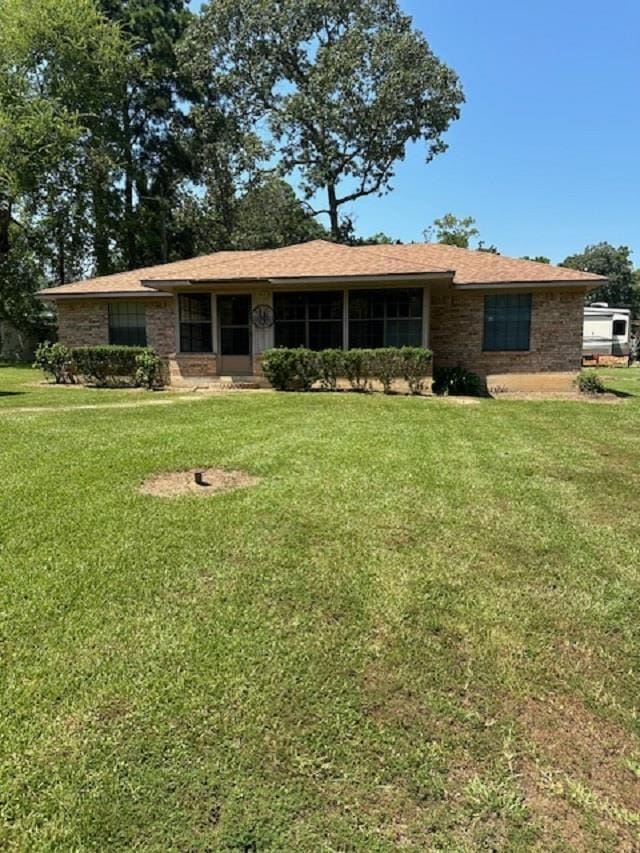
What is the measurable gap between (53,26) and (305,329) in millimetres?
20039

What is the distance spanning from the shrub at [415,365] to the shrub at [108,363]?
7046mm

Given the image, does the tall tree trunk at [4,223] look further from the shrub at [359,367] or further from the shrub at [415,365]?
the shrub at [415,365]

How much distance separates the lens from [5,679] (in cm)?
272

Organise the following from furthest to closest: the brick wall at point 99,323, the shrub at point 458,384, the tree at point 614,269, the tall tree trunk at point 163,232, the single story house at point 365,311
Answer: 1. the tree at point 614,269
2. the tall tree trunk at point 163,232
3. the brick wall at point 99,323
4. the single story house at point 365,311
5. the shrub at point 458,384

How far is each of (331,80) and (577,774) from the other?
103 feet

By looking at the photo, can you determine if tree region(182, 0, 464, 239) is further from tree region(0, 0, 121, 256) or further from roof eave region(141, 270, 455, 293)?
roof eave region(141, 270, 455, 293)

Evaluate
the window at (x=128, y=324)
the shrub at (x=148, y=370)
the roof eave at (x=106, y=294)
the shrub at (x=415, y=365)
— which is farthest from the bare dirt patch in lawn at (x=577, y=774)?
the window at (x=128, y=324)

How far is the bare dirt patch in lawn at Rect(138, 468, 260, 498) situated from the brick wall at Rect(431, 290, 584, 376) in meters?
10.8

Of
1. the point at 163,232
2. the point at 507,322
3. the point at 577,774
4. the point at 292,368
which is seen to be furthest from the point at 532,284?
the point at 163,232

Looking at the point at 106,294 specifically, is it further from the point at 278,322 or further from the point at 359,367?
the point at 359,367

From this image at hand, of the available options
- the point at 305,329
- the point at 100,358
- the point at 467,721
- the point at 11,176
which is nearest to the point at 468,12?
the point at 305,329

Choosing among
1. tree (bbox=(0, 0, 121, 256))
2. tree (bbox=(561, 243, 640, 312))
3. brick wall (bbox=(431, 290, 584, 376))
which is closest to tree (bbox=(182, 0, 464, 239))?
tree (bbox=(0, 0, 121, 256))

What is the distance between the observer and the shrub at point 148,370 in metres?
15.3

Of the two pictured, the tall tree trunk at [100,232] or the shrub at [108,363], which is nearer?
the shrub at [108,363]
